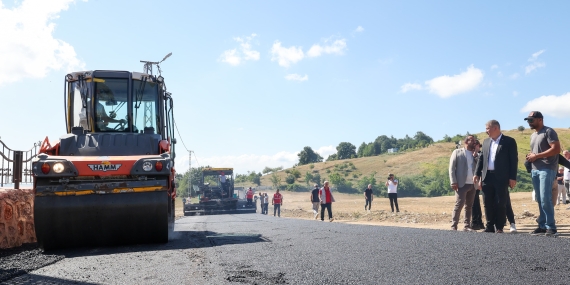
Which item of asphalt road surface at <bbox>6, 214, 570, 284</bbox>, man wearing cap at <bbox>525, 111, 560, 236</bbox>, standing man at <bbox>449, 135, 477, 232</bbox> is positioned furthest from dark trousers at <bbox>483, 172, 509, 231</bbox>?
asphalt road surface at <bbox>6, 214, 570, 284</bbox>

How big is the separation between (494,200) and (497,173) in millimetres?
444

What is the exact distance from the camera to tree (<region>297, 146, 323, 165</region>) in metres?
118

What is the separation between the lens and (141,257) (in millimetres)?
6012

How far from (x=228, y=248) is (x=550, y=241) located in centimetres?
403

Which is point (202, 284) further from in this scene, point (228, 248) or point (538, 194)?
point (538, 194)

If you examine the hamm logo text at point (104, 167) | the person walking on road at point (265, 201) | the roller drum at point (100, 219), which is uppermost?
the hamm logo text at point (104, 167)

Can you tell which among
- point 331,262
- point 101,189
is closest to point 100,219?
point 101,189

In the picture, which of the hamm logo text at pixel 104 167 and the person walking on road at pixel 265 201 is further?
the person walking on road at pixel 265 201

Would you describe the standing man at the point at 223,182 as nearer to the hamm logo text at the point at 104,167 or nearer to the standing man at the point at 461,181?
the standing man at the point at 461,181

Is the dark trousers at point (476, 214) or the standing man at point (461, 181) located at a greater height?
the standing man at point (461, 181)

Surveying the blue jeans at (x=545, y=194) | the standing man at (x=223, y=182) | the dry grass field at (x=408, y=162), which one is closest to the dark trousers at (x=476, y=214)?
the blue jeans at (x=545, y=194)

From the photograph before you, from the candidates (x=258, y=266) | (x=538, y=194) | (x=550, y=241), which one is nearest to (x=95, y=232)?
(x=258, y=266)

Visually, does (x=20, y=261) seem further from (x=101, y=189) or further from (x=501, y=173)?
(x=501, y=173)

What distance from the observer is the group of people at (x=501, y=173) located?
749cm
